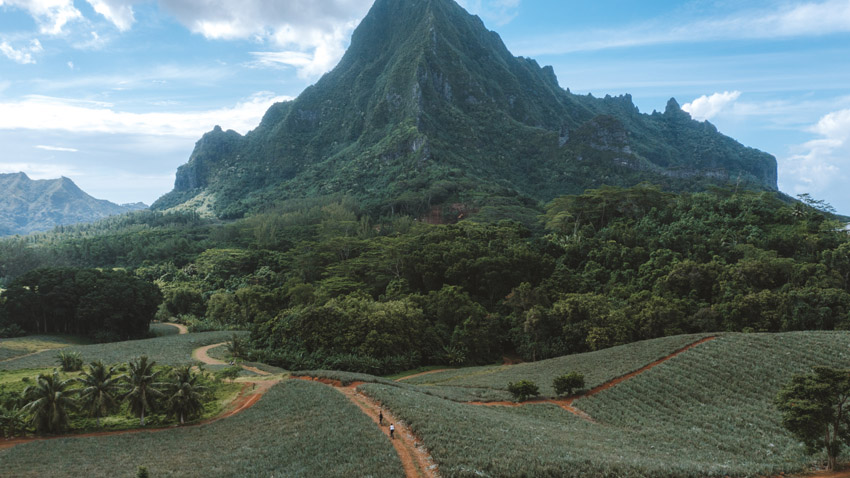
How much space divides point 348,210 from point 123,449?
106 metres

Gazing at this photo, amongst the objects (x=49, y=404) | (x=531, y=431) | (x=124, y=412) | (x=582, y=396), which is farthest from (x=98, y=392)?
(x=582, y=396)

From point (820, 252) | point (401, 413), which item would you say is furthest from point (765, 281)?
point (401, 413)

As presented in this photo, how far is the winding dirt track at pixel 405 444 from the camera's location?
16500 mm

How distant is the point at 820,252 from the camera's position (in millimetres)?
48344

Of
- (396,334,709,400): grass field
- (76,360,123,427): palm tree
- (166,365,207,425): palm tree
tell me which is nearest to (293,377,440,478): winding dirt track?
(166,365,207,425): palm tree

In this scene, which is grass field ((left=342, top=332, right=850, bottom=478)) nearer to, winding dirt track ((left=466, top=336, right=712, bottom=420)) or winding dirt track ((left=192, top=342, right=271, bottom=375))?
winding dirt track ((left=466, top=336, right=712, bottom=420))

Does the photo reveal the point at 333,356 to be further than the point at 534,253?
No

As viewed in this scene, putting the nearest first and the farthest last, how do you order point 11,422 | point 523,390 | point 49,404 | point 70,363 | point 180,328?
point 11,422, point 49,404, point 523,390, point 70,363, point 180,328

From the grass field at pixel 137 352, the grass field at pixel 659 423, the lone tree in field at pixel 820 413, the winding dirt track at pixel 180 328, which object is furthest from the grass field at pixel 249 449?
the winding dirt track at pixel 180 328

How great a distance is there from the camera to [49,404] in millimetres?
26156

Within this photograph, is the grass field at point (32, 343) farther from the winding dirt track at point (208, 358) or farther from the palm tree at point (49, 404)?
the palm tree at point (49, 404)

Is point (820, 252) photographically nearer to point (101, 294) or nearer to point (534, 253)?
point (534, 253)

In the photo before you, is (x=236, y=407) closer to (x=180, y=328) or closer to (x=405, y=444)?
(x=405, y=444)

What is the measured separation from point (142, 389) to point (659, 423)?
3117 cm
